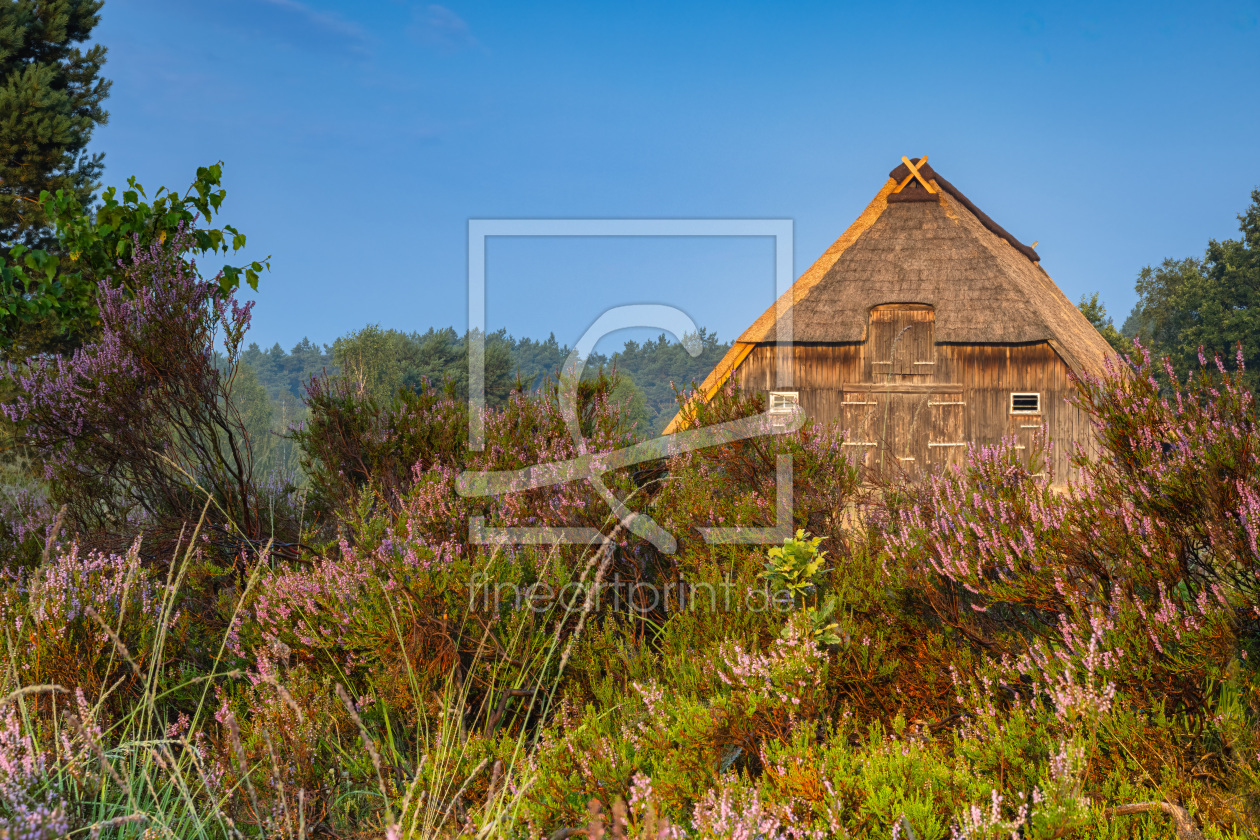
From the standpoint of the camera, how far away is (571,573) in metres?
4.32

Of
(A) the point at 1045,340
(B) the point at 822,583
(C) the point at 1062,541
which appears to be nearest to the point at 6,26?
(B) the point at 822,583

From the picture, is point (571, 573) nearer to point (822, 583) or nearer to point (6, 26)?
point (822, 583)

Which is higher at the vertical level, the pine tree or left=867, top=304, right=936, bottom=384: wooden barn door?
the pine tree

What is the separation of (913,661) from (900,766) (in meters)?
1.14

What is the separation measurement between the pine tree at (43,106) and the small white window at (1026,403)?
67.1 feet

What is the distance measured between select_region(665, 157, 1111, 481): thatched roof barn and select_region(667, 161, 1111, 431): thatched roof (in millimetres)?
37

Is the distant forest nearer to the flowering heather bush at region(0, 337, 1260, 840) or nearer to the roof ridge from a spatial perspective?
the roof ridge

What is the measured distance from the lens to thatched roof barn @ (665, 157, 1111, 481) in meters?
17.4

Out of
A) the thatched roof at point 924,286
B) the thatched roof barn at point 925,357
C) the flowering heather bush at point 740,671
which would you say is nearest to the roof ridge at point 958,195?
the thatched roof at point 924,286

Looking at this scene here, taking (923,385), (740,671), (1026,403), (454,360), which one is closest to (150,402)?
(740,671)

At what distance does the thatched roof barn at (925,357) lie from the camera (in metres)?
17.4

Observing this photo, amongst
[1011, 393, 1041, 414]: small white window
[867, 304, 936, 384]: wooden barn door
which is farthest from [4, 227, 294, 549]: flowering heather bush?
[1011, 393, 1041, 414]: small white window

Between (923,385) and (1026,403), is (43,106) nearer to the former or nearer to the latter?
(923,385)

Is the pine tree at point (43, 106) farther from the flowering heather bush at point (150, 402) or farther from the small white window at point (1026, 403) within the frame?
the small white window at point (1026, 403)
